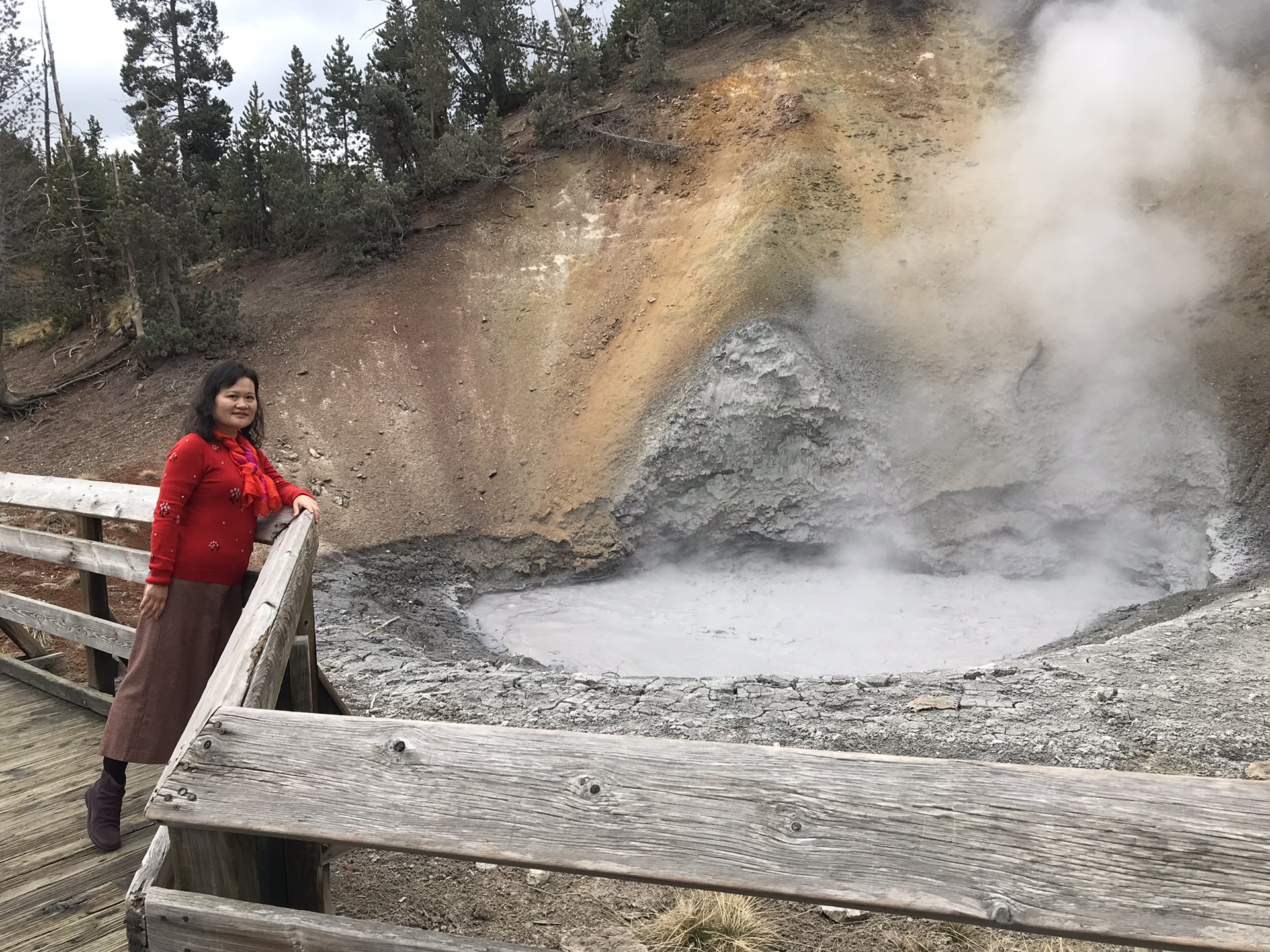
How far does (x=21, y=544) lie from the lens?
438 centimetres

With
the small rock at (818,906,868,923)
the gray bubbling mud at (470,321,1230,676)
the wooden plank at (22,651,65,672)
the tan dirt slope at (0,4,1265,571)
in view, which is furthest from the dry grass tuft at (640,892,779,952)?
the tan dirt slope at (0,4,1265,571)

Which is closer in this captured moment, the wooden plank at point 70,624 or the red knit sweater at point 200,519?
the red knit sweater at point 200,519

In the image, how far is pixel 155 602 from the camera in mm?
3051

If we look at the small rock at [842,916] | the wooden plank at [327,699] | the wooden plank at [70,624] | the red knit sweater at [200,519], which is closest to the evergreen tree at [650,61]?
the wooden plank at [70,624]

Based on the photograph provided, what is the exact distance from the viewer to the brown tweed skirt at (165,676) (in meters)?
3.07

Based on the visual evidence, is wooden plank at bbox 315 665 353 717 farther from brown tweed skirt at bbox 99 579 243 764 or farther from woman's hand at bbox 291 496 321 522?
woman's hand at bbox 291 496 321 522

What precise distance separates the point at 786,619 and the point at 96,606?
676 cm

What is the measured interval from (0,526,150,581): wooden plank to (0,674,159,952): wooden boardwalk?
748 millimetres

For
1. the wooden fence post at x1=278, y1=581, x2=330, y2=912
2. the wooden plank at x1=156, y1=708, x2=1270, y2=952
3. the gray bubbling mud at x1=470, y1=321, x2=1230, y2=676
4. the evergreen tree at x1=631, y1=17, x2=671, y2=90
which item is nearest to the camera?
the wooden plank at x1=156, y1=708, x2=1270, y2=952

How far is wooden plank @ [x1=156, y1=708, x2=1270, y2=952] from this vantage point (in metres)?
1.37

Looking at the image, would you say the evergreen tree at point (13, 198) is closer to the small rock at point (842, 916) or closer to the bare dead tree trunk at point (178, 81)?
the bare dead tree trunk at point (178, 81)

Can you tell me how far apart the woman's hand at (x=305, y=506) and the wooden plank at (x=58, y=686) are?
1.68 metres

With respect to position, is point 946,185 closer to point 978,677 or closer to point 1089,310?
point 1089,310

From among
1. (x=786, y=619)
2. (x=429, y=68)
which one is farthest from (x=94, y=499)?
(x=429, y=68)
